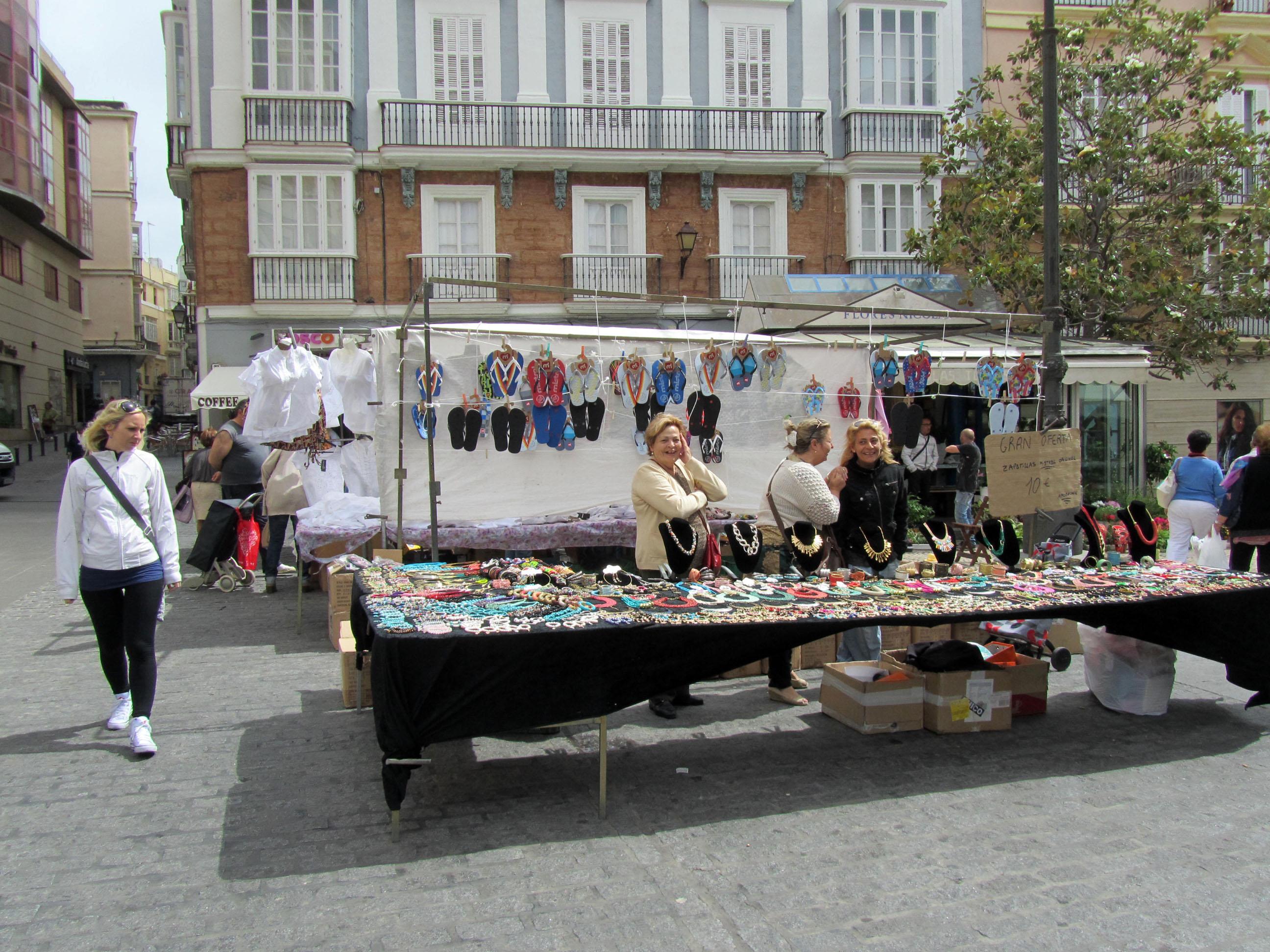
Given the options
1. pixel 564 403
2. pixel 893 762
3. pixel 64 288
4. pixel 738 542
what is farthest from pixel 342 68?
pixel 64 288

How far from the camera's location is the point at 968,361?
867 cm

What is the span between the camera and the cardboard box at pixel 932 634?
6199 millimetres

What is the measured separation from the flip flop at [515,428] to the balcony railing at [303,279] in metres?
11.0

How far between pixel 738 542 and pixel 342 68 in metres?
14.8

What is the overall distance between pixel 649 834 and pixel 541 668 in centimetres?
75

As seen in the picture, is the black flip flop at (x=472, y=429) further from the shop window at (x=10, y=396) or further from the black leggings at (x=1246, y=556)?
the shop window at (x=10, y=396)

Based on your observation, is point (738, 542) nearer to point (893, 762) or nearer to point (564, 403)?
point (893, 762)

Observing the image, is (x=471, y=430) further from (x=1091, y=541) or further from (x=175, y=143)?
(x=175, y=143)

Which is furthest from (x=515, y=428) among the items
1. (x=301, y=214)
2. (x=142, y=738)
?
(x=301, y=214)

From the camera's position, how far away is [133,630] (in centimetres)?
454

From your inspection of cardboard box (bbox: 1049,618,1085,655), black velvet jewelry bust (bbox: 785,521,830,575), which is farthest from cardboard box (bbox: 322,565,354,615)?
cardboard box (bbox: 1049,618,1085,655)

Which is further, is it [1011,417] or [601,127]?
[601,127]

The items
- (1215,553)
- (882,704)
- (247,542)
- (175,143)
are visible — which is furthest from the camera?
(175,143)

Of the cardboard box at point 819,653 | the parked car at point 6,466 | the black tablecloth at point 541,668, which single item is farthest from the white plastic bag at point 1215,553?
the parked car at point 6,466
